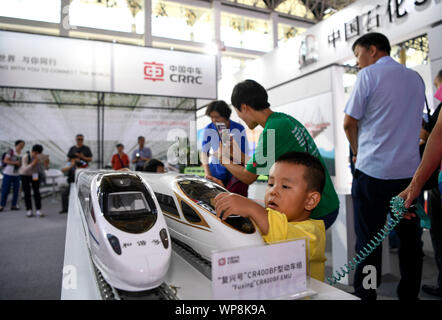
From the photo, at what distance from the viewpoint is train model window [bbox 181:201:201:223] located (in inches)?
31.5

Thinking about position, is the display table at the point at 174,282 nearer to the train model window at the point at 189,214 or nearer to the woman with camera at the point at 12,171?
the train model window at the point at 189,214

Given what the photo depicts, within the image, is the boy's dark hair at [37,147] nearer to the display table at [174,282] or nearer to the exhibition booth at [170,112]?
the exhibition booth at [170,112]

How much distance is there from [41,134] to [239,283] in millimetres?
4971

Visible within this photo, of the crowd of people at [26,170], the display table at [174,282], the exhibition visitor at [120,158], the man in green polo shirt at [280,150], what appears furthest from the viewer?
the crowd of people at [26,170]

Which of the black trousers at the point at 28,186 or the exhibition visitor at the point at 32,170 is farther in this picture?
the black trousers at the point at 28,186

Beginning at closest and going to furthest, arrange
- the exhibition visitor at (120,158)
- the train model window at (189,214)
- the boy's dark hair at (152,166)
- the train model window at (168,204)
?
the train model window at (189,214)
the train model window at (168,204)
the boy's dark hair at (152,166)
the exhibition visitor at (120,158)

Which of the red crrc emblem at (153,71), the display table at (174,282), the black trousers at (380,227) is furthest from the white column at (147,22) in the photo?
the display table at (174,282)

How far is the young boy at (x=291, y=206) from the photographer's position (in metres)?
0.72

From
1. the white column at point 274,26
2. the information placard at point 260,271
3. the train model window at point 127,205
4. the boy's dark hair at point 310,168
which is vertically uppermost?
the white column at point 274,26

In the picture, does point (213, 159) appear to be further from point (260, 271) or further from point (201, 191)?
point (260, 271)

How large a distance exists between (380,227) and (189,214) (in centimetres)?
105

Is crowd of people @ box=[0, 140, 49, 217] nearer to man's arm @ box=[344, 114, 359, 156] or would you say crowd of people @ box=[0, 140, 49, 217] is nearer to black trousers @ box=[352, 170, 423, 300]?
man's arm @ box=[344, 114, 359, 156]

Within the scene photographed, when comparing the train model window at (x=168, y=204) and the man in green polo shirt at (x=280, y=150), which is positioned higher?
the man in green polo shirt at (x=280, y=150)

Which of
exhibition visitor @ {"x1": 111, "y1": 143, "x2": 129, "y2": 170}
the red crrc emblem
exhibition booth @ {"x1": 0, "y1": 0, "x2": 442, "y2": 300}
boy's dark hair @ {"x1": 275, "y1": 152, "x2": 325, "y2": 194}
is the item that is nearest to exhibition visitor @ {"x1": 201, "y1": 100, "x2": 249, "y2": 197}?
exhibition booth @ {"x1": 0, "y1": 0, "x2": 442, "y2": 300}
